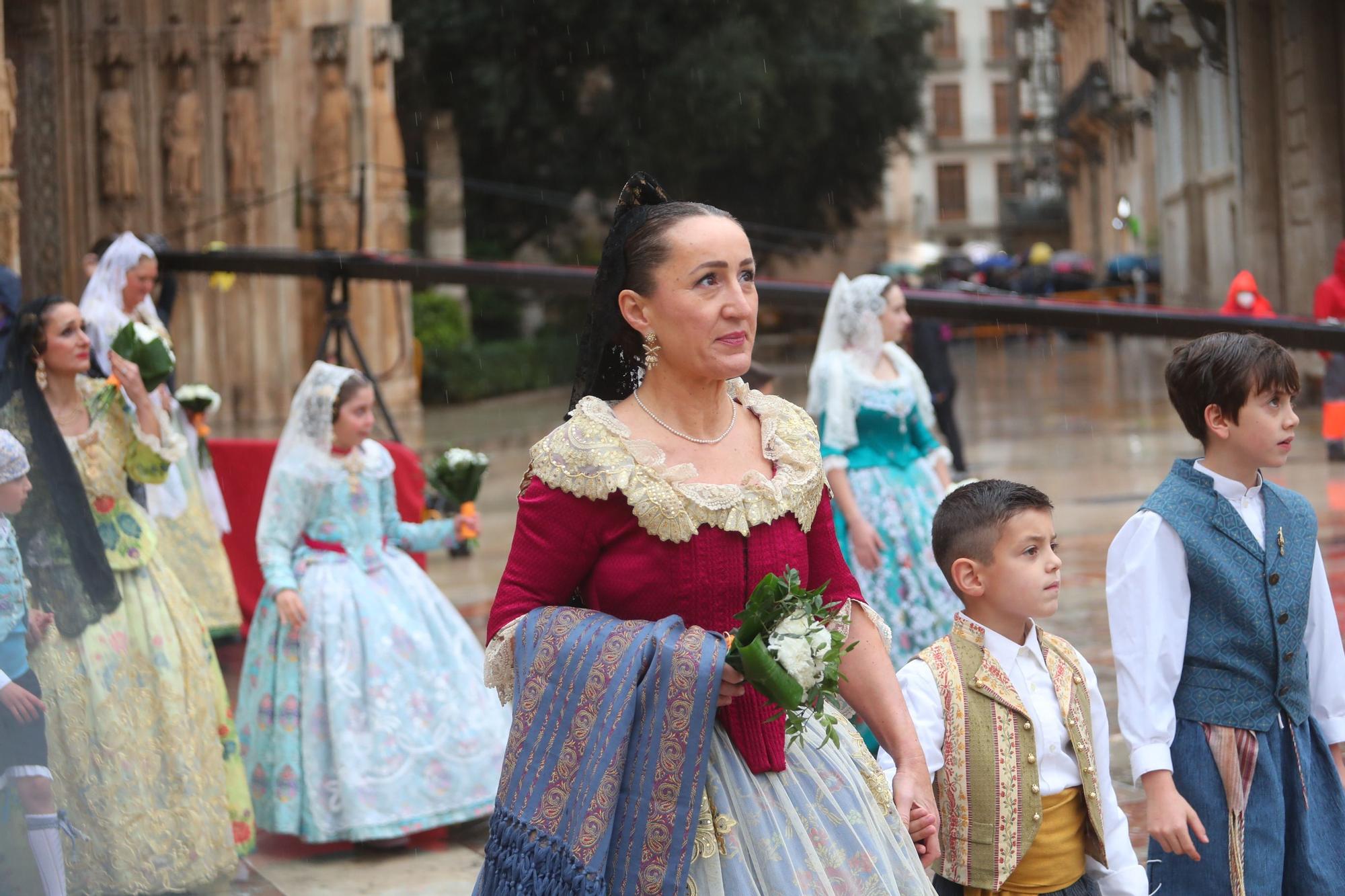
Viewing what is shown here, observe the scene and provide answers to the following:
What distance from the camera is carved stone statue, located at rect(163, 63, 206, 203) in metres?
14.7

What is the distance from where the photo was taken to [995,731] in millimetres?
3307

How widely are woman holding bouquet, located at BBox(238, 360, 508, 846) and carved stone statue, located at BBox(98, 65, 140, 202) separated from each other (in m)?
8.81

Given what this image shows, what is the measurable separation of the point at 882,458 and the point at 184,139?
9.88 meters

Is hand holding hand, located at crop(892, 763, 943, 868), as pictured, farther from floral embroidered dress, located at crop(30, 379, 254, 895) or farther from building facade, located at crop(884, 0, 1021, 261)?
building facade, located at crop(884, 0, 1021, 261)

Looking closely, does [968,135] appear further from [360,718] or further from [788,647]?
[788,647]

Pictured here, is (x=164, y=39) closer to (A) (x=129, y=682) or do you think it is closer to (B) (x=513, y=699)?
(A) (x=129, y=682)

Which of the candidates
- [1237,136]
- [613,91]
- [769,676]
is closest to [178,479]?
[769,676]

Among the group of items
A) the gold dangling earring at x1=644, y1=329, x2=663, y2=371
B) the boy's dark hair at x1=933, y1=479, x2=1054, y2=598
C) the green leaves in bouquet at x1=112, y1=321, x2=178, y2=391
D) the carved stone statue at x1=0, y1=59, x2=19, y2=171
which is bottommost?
the boy's dark hair at x1=933, y1=479, x2=1054, y2=598

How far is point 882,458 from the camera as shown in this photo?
273 inches

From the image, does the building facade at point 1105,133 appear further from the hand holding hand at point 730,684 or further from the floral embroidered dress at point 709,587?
the hand holding hand at point 730,684

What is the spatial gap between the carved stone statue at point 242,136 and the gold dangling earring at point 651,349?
43.6ft

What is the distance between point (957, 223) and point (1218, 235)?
5472 centimetres

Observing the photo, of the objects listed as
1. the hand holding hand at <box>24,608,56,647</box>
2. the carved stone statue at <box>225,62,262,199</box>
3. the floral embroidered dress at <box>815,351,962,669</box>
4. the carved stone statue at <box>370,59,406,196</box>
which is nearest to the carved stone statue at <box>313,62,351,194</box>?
the carved stone statue at <box>370,59,406,196</box>

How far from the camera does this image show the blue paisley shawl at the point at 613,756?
252cm
